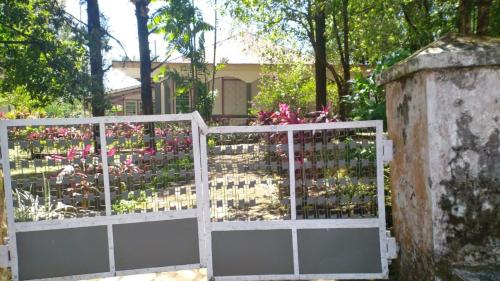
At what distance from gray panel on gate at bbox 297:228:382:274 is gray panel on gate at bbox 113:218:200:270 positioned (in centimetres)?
92

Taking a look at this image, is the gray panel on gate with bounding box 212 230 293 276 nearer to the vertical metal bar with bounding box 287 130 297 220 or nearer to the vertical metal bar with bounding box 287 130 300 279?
the vertical metal bar with bounding box 287 130 300 279

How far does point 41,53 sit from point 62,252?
6177 mm

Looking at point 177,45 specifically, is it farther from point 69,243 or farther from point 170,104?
point 69,243

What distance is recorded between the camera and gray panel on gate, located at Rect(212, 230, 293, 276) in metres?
3.60

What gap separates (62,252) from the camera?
139 inches

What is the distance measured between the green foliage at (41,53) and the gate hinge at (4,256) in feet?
18.0

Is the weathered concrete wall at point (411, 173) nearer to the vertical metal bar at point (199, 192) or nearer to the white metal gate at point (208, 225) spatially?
the white metal gate at point (208, 225)

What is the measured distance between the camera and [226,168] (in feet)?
12.3

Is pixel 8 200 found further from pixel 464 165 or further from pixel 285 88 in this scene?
pixel 285 88

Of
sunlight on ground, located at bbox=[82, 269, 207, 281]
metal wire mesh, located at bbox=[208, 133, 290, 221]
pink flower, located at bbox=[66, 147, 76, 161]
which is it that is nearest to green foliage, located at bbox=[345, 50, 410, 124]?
metal wire mesh, located at bbox=[208, 133, 290, 221]

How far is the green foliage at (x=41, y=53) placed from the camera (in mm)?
8195

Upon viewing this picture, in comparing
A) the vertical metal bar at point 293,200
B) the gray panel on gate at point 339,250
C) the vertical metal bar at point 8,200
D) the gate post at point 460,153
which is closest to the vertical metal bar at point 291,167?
the vertical metal bar at point 293,200

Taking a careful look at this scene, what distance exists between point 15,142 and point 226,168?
172 cm

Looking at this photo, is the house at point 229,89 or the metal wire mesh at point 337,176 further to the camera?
the house at point 229,89
